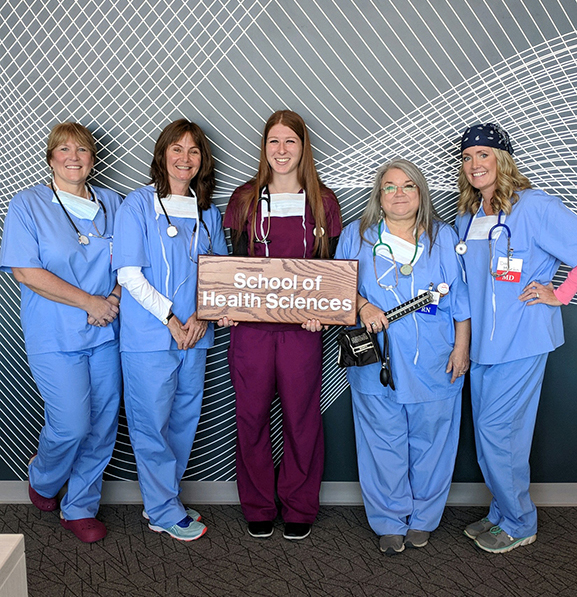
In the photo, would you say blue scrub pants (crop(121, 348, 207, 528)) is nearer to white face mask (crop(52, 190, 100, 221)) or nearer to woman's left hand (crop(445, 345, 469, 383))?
white face mask (crop(52, 190, 100, 221))

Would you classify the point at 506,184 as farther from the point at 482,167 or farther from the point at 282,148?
the point at 282,148

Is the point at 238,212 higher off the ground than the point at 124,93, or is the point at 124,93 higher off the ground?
the point at 124,93

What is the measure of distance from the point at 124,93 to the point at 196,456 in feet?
5.56

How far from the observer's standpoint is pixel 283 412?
233 cm

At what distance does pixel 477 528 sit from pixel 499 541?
0.12m

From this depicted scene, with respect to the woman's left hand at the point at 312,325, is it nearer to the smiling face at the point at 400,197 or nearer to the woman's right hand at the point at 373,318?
the woman's right hand at the point at 373,318

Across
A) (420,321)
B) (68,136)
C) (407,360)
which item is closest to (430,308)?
(420,321)

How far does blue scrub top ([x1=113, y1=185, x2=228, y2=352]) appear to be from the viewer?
2152 millimetres

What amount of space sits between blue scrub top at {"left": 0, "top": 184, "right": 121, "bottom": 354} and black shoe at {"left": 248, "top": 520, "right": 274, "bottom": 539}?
0.99 m

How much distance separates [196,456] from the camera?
106 inches

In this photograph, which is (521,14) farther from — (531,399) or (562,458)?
(562,458)

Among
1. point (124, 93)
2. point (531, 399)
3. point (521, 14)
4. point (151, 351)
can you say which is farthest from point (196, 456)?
point (521, 14)

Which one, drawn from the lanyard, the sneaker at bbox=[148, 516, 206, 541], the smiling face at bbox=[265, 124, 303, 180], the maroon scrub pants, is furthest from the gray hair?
the sneaker at bbox=[148, 516, 206, 541]

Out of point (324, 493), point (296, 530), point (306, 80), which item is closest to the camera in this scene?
point (296, 530)
